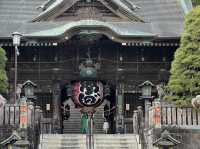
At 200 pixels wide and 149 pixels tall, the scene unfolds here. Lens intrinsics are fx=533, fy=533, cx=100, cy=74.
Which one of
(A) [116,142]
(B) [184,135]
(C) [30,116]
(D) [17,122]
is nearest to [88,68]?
(A) [116,142]

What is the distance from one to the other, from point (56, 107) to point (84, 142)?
6.32m

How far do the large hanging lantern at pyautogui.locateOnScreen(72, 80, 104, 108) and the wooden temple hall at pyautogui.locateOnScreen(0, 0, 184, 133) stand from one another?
35cm

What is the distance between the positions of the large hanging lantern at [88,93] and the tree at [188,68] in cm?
577

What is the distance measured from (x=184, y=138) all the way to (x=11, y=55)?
11256mm

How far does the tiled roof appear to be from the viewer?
88.1 ft

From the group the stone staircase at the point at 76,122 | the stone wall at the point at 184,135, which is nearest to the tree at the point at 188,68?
the stone wall at the point at 184,135

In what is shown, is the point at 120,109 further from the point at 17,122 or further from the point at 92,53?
the point at 17,122

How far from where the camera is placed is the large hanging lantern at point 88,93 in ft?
83.4

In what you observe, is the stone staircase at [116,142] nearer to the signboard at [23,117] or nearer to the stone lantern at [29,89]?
the signboard at [23,117]

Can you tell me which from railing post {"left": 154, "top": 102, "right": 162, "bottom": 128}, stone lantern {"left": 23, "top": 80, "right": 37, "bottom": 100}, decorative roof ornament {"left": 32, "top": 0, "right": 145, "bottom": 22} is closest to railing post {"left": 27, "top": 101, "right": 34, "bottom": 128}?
stone lantern {"left": 23, "top": 80, "right": 37, "bottom": 100}

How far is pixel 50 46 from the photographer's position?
2627 centimetres

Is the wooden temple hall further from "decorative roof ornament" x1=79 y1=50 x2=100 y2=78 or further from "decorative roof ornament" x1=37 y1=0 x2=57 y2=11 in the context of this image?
"decorative roof ornament" x1=37 y1=0 x2=57 y2=11

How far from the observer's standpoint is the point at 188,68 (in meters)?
20.1

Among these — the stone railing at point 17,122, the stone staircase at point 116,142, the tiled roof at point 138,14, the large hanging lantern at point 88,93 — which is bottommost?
the stone staircase at point 116,142
